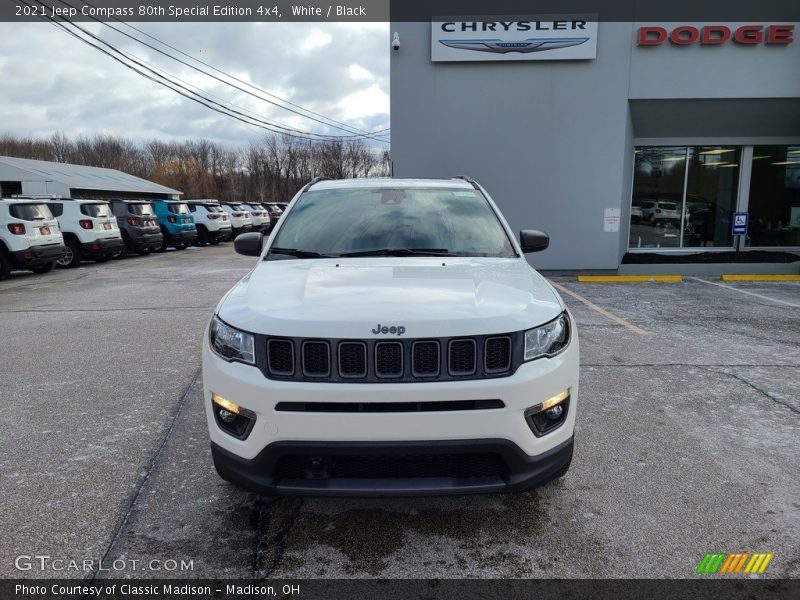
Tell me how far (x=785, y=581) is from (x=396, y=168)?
10.9m

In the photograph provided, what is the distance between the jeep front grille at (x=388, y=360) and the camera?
2508 millimetres

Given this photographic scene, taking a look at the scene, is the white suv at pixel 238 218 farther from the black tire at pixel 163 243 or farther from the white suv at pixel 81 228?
the white suv at pixel 81 228

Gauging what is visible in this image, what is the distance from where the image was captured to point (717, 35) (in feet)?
38.8

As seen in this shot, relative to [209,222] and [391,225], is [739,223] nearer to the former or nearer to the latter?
[391,225]

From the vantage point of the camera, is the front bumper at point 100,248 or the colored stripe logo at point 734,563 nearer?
the colored stripe logo at point 734,563

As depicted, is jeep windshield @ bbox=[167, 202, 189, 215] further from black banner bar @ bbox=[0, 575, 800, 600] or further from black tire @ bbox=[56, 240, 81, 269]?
black banner bar @ bbox=[0, 575, 800, 600]

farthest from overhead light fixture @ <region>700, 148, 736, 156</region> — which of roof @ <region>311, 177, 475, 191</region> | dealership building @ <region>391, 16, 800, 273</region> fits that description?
roof @ <region>311, 177, 475, 191</region>

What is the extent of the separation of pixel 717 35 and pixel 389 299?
12640mm

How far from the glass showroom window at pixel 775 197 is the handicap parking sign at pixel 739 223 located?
1.25m

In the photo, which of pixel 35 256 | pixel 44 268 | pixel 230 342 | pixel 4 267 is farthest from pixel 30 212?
pixel 230 342

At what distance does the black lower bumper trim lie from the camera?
244 centimetres

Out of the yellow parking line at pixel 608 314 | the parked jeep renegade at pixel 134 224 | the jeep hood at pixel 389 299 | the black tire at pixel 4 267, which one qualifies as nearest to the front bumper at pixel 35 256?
the black tire at pixel 4 267

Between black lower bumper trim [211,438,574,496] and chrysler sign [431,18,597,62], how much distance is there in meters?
11.1

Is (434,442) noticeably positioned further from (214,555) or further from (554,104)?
(554,104)
